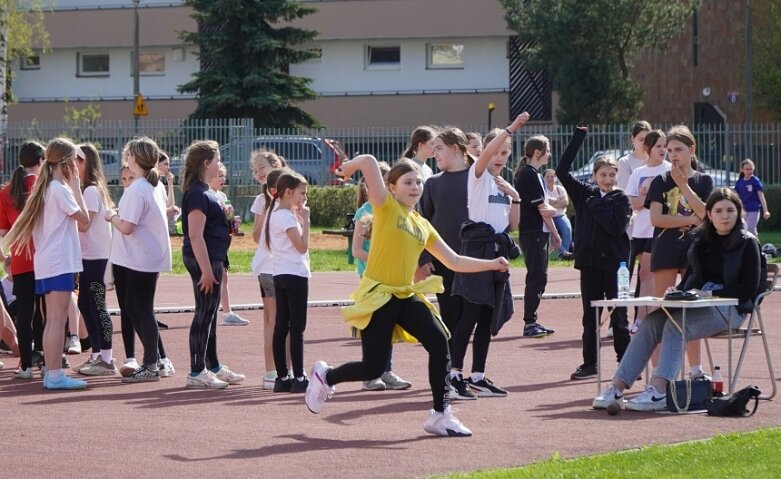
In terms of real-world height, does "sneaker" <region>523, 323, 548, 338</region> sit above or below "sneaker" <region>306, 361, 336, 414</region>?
below

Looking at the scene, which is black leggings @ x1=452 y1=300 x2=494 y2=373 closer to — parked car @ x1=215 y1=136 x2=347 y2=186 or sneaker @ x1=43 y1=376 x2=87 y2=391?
sneaker @ x1=43 y1=376 x2=87 y2=391

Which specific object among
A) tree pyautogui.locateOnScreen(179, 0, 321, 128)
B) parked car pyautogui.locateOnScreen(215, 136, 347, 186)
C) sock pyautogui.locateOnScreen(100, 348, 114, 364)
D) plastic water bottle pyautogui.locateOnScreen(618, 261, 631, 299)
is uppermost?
tree pyautogui.locateOnScreen(179, 0, 321, 128)

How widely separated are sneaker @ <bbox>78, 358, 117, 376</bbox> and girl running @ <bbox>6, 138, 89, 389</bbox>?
28.0 inches

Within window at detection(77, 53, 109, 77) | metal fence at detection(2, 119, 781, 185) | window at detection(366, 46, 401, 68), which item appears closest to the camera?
metal fence at detection(2, 119, 781, 185)

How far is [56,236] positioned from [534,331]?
5.46m

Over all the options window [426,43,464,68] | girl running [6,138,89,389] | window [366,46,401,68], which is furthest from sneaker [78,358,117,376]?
window [366,46,401,68]

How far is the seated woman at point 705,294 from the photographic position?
383 inches

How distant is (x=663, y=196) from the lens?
36.8 ft

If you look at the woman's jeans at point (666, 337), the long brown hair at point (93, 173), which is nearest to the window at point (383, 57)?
the long brown hair at point (93, 173)

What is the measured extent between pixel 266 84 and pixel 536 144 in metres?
34.4

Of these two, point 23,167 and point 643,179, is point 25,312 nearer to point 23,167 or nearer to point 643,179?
point 23,167

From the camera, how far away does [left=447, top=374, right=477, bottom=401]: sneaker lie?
10.2 metres

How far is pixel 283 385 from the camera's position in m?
10.7

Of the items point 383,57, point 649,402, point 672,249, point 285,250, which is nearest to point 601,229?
point 672,249
